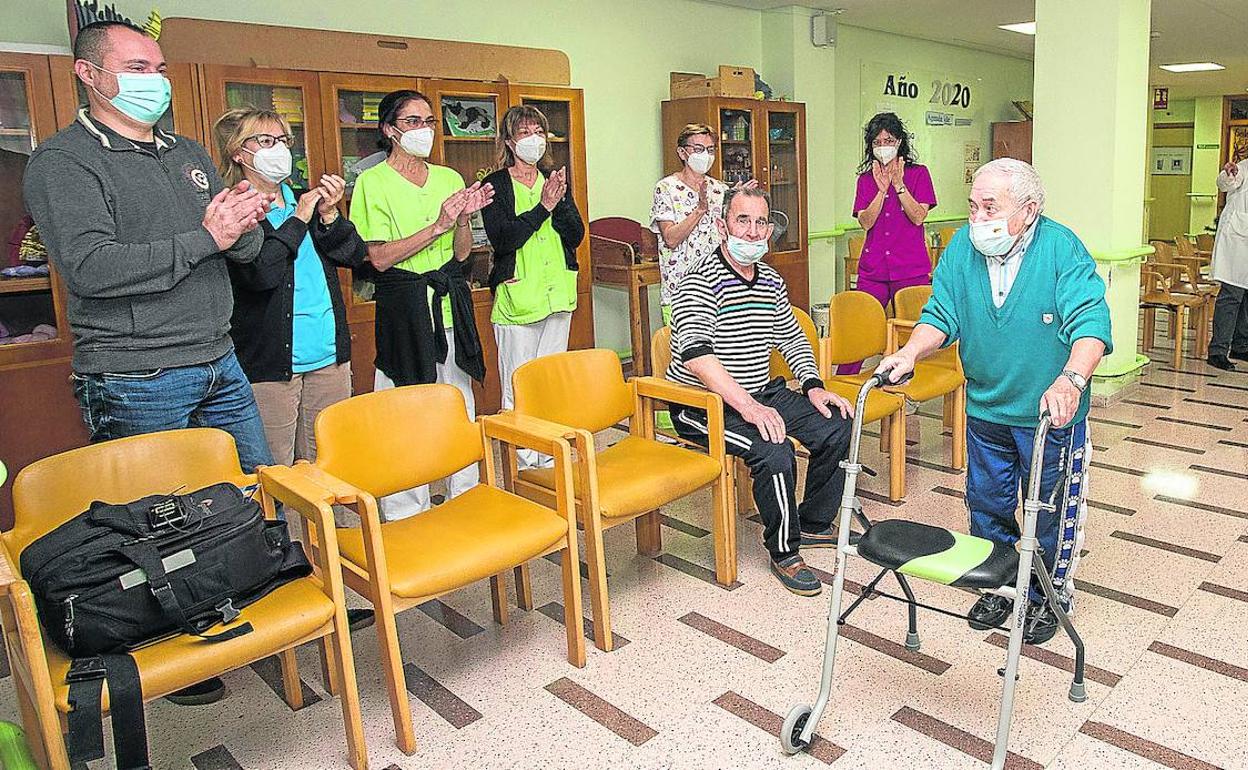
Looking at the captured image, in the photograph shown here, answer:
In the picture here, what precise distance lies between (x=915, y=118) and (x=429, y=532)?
26.7 feet

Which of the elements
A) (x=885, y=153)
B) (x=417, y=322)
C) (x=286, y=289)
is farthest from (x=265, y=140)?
(x=885, y=153)

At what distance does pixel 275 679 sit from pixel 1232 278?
652cm

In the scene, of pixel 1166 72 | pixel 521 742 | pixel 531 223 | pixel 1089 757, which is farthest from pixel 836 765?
pixel 1166 72

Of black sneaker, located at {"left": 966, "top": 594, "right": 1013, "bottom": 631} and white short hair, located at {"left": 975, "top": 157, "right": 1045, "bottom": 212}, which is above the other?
white short hair, located at {"left": 975, "top": 157, "right": 1045, "bottom": 212}

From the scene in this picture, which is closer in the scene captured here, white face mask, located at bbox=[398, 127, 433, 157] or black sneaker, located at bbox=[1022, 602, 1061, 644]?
black sneaker, located at bbox=[1022, 602, 1061, 644]

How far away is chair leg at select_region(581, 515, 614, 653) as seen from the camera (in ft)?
9.12

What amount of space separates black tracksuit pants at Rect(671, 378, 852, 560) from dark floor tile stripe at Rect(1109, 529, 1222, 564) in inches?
43.5

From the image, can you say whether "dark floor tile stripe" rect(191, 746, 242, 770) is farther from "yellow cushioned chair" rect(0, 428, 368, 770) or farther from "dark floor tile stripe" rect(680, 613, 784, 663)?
"dark floor tile stripe" rect(680, 613, 784, 663)

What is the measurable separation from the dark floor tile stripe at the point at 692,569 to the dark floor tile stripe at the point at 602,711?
78 cm

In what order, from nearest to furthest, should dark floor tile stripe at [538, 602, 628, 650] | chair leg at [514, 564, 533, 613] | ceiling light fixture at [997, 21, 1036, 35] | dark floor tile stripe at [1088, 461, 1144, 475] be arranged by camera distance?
dark floor tile stripe at [538, 602, 628, 650]
chair leg at [514, 564, 533, 613]
dark floor tile stripe at [1088, 461, 1144, 475]
ceiling light fixture at [997, 21, 1036, 35]

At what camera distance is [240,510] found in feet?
7.06

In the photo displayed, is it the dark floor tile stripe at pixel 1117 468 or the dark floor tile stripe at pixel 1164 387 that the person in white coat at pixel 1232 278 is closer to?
the dark floor tile stripe at pixel 1164 387

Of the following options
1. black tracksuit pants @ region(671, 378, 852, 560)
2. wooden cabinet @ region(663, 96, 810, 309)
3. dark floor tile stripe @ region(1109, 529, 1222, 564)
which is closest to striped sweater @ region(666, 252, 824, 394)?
black tracksuit pants @ region(671, 378, 852, 560)

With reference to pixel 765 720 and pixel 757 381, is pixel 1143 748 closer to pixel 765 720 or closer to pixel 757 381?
pixel 765 720
